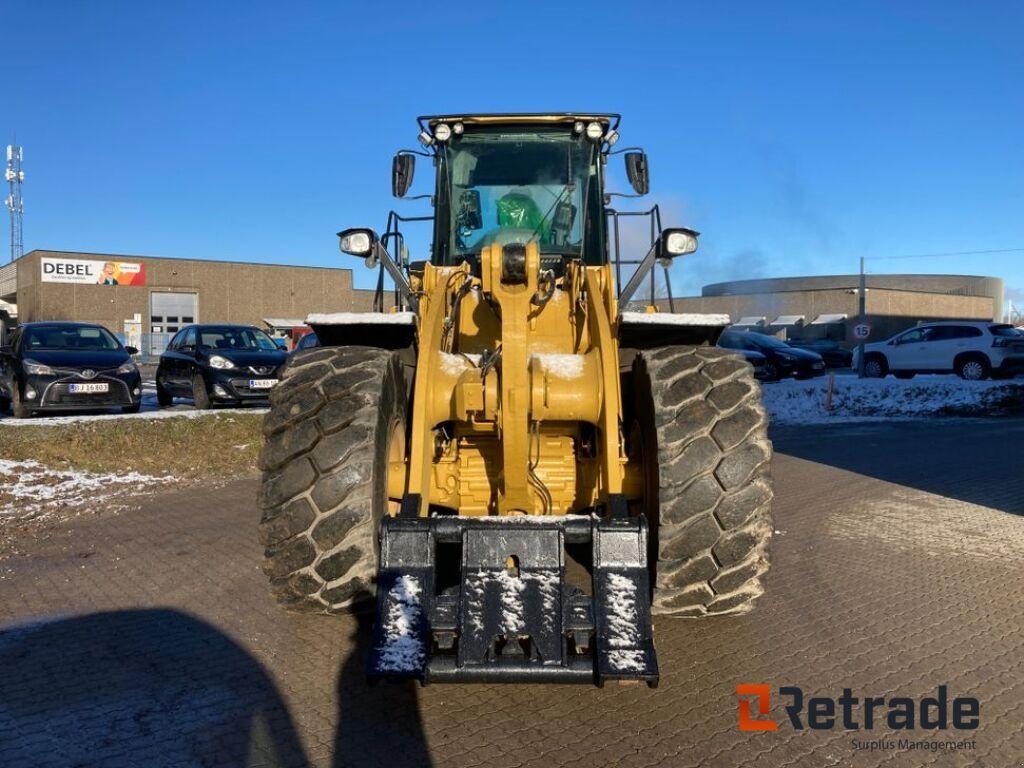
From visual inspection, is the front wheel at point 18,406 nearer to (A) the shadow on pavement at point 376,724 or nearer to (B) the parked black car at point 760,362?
(A) the shadow on pavement at point 376,724

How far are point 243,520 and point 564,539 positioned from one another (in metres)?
4.42

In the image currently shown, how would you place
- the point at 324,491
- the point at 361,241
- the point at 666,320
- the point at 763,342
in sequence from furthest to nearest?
the point at 763,342 → the point at 361,241 → the point at 666,320 → the point at 324,491

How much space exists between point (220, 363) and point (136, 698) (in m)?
11.4

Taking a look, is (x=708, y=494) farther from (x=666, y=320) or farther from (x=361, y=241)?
(x=361, y=241)

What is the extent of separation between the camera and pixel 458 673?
10.8 ft

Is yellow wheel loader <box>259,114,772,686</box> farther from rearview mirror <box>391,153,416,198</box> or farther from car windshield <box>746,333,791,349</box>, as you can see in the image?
car windshield <box>746,333,791,349</box>

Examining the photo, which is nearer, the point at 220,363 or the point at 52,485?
the point at 52,485

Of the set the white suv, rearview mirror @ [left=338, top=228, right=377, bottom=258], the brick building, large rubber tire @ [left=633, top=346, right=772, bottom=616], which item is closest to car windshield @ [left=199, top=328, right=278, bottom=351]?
rearview mirror @ [left=338, top=228, right=377, bottom=258]

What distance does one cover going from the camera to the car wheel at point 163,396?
16234mm

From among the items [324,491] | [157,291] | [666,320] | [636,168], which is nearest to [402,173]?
[636,168]

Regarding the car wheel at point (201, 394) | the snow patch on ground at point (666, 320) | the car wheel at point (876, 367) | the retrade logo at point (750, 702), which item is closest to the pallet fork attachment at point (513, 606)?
the retrade logo at point (750, 702)

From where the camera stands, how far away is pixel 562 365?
412cm

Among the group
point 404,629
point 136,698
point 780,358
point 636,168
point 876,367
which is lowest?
point 136,698

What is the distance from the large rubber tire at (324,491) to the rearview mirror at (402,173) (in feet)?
6.84
